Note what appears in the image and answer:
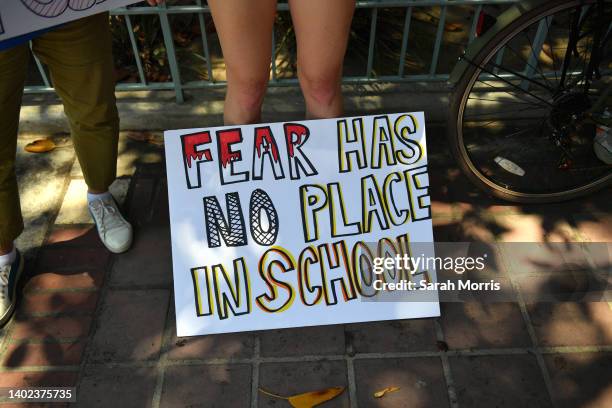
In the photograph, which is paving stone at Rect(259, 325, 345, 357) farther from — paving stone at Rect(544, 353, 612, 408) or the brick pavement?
paving stone at Rect(544, 353, 612, 408)

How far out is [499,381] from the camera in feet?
7.29

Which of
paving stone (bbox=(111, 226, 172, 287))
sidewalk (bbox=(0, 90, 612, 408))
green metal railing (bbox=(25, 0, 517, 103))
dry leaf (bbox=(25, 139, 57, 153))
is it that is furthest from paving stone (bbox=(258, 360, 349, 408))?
dry leaf (bbox=(25, 139, 57, 153))

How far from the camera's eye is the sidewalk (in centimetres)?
219

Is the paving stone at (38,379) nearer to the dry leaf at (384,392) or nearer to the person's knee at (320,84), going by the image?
the dry leaf at (384,392)

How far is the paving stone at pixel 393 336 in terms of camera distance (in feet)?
7.57

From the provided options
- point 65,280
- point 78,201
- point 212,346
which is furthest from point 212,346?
point 78,201

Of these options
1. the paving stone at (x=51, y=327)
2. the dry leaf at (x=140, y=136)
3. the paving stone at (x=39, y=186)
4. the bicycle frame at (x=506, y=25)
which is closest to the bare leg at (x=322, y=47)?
the bicycle frame at (x=506, y=25)

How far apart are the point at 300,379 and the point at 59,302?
110 cm

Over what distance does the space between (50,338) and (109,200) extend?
66 cm

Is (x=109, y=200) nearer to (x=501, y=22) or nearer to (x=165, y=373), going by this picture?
(x=165, y=373)

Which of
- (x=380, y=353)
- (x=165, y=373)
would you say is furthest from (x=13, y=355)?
(x=380, y=353)

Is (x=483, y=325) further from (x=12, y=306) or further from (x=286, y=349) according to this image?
(x=12, y=306)

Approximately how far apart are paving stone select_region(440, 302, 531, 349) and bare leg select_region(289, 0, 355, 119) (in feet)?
3.21

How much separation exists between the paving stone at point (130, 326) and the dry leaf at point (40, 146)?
3.37 feet
